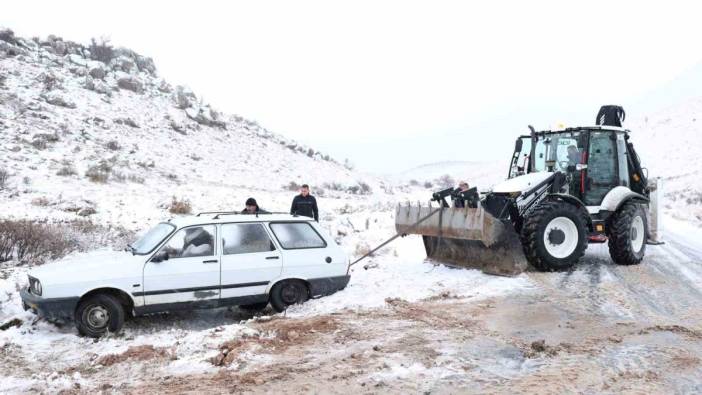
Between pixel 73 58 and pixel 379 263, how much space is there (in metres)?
30.7

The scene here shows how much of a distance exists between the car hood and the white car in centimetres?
1

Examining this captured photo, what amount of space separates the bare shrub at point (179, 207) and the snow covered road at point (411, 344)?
801cm

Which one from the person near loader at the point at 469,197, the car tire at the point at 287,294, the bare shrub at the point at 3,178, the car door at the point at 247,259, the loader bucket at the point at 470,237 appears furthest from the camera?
the bare shrub at the point at 3,178

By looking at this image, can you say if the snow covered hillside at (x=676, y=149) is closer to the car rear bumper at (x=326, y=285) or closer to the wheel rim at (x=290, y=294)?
the car rear bumper at (x=326, y=285)

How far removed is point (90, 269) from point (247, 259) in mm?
1882

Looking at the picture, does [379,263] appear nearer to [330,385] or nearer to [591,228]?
[591,228]

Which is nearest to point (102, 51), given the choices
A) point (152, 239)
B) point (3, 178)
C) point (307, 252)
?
point (3, 178)

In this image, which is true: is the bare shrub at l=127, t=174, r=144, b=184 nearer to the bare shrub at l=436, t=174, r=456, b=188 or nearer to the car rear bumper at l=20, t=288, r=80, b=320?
the car rear bumper at l=20, t=288, r=80, b=320

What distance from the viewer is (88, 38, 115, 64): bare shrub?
35969mm

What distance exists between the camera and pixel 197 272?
7.24m

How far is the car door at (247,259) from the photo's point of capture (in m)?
7.44

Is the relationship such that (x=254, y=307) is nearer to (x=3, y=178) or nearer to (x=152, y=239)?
(x=152, y=239)

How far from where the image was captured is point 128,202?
677 inches

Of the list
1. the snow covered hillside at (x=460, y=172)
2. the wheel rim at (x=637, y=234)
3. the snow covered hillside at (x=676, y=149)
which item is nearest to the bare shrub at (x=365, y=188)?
the snow covered hillside at (x=676, y=149)
